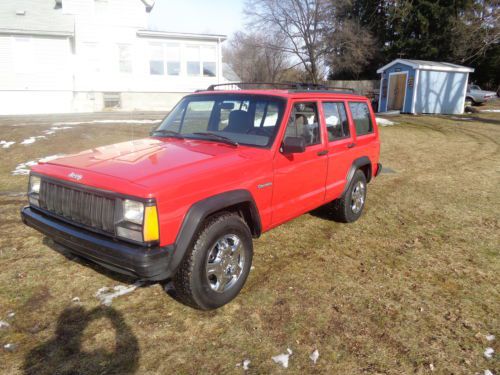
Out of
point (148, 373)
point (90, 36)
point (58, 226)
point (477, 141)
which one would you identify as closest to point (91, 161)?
point (58, 226)

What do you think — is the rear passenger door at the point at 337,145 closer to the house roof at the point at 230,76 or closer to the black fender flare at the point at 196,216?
the black fender flare at the point at 196,216

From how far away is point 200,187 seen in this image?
9.75ft

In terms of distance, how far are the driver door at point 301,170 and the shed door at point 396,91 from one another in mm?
19847

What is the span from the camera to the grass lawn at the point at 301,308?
106 inches

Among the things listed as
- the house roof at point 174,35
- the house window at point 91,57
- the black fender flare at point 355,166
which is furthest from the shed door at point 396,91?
the black fender flare at point 355,166

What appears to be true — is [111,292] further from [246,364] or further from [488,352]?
[488,352]

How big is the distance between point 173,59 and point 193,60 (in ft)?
4.11

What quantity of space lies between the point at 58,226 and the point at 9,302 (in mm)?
911

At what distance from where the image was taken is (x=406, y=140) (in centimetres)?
1340

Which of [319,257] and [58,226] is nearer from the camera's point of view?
[58,226]

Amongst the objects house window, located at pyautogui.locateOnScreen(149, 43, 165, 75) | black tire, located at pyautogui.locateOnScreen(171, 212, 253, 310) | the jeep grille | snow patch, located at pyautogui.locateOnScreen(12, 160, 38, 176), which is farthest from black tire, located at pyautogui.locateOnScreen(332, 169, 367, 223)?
house window, located at pyautogui.locateOnScreen(149, 43, 165, 75)

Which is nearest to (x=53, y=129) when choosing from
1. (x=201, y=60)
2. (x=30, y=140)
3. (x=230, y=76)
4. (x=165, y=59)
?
(x=30, y=140)

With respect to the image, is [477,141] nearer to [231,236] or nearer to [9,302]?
[231,236]

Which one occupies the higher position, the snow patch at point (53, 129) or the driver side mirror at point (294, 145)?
the driver side mirror at point (294, 145)
